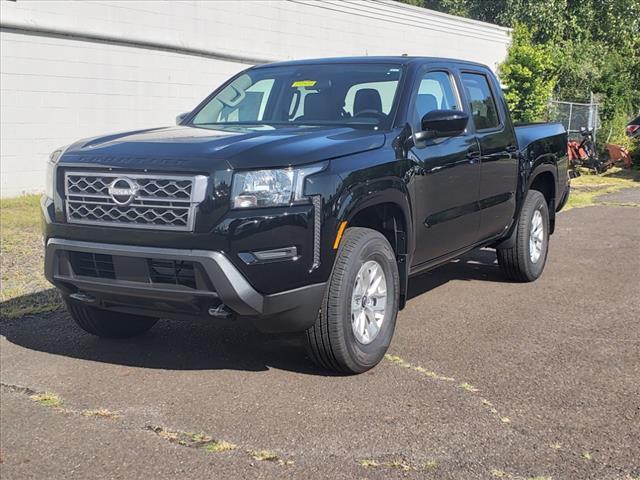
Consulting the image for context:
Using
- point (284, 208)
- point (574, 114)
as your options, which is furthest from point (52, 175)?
point (574, 114)

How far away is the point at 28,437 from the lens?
381cm

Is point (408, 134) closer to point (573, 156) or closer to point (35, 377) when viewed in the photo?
point (35, 377)

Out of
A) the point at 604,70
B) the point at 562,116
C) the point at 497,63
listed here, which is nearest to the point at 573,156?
the point at 562,116

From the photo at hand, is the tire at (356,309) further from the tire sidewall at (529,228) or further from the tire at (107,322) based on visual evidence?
the tire sidewall at (529,228)

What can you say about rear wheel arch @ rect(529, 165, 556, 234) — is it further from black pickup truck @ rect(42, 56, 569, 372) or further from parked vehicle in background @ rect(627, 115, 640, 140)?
parked vehicle in background @ rect(627, 115, 640, 140)

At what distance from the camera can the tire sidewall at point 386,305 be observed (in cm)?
426

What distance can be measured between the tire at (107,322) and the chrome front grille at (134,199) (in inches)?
35.7

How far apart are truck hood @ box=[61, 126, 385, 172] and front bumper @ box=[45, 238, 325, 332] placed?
463 mm

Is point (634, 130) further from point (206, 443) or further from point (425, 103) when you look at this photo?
point (206, 443)

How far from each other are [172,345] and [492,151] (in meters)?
2.92

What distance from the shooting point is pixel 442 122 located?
4953 mm

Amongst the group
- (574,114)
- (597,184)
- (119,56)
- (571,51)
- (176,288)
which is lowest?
(597,184)

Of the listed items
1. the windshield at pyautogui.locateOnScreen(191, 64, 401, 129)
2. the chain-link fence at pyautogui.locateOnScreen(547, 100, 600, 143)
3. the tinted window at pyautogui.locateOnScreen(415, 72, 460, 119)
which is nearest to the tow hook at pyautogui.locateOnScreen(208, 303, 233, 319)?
the windshield at pyautogui.locateOnScreen(191, 64, 401, 129)

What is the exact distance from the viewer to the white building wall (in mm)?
A: 11555
